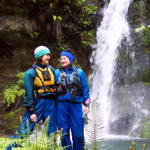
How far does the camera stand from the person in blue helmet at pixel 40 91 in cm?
388

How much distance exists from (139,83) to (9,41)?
518cm

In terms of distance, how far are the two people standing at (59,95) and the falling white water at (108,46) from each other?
6.53 metres

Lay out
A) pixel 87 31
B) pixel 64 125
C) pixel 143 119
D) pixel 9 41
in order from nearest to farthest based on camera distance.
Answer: pixel 64 125 → pixel 143 119 → pixel 9 41 → pixel 87 31

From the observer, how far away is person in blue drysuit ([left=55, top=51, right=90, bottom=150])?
4.05 m

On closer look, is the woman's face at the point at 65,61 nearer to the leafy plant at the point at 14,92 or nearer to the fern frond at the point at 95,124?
the fern frond at the point at 95,124

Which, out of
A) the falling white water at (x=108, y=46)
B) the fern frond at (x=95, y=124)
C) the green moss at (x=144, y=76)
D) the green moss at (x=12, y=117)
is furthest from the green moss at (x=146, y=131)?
the fern frond at (x=95, y=124)

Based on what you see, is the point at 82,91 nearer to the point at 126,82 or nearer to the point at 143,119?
the point at 143,119

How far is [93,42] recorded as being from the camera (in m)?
12.2

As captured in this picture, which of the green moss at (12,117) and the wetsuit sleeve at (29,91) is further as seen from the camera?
the green moss at (12,117)

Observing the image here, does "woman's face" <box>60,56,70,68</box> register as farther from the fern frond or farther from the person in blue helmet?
the fern frond

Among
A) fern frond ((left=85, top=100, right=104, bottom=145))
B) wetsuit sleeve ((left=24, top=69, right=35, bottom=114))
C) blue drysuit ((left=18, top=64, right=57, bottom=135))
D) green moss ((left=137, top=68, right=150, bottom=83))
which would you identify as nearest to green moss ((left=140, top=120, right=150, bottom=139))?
green moss ((left=137, top=68, right=150, bottom=83))

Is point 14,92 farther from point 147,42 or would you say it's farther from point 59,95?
point 147,42

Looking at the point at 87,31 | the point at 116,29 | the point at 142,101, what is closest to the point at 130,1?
the point at 116,29

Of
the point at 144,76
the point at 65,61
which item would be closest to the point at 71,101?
the point at 65,61
